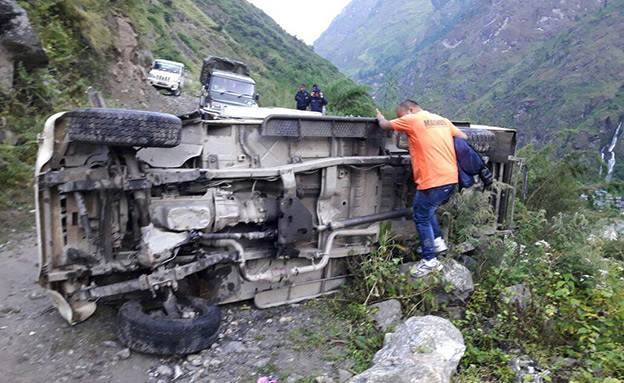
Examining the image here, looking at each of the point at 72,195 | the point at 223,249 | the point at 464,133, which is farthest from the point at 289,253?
the point at 464,133

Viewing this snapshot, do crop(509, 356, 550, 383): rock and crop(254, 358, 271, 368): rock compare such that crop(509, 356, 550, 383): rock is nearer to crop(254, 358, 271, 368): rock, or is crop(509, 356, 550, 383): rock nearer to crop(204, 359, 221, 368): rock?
crop(254, 358, 271, 368): rock

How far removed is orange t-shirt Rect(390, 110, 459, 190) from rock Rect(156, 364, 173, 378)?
2.72 m

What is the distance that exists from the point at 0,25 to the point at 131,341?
6.58 m

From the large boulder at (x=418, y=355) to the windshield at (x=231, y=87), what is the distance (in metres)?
9.81

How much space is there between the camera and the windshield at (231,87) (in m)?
12.0

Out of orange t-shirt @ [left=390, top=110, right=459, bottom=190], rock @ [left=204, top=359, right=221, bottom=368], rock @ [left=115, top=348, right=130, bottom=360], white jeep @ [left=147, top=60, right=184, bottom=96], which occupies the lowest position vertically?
rock @ [left=204, top=359, right=221, bottom=368]

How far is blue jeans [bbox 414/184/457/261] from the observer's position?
4320 mm

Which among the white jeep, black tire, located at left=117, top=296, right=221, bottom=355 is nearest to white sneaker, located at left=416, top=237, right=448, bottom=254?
black tire, located at left=117, top=296, right=221, bottom=355

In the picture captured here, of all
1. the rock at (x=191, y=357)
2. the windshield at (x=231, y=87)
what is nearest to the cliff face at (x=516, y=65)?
the windshield at (x=231, y=87)

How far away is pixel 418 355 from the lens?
9.59 feet

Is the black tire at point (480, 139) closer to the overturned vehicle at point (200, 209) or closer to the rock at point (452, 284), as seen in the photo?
the overturned vehicle at point (200, 209)

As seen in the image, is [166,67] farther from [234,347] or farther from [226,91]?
[234,347]

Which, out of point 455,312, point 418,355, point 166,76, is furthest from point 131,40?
point 418,355

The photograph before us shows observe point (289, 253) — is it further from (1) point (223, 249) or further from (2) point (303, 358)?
(2) point (303, 358)
